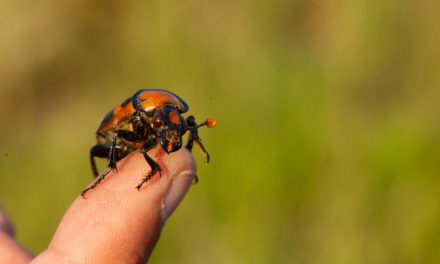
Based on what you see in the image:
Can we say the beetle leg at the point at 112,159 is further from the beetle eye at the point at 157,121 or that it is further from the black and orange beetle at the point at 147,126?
the beetle eye at the point at 157,121

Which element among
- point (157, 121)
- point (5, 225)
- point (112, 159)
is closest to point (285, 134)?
point (157, 121)

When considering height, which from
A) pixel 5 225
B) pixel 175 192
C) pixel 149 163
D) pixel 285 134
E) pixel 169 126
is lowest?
pixel 285 134

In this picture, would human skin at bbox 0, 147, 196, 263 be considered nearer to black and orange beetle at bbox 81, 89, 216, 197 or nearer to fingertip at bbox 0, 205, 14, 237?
black and orange beetle at bbox 81, 89, 216, 197

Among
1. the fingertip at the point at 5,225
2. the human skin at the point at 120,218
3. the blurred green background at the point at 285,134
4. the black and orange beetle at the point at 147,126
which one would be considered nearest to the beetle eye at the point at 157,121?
the black and orange beetle at the point at 147,126

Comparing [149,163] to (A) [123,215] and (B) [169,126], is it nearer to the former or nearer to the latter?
(B) [169,126]

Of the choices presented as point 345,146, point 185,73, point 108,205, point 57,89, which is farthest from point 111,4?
point 108,205

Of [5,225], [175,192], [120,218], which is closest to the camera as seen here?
[120,218]

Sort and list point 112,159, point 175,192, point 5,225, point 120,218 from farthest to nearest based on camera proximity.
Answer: point 5,225 → point 112,159 → point 175,192 → point 120,218
